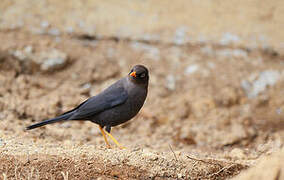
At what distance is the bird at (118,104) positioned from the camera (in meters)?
4.82

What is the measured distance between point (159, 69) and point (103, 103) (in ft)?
9.39

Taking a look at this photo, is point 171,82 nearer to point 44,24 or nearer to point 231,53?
point 231,53

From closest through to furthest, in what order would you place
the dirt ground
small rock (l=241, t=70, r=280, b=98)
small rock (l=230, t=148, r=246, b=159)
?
small rock (l=230, t=148, r=246, b=159) < the dirt ground < small rock (l=241, t=70, r=280, b=98)

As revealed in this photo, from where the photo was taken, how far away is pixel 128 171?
384cm

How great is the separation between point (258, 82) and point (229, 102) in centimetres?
84

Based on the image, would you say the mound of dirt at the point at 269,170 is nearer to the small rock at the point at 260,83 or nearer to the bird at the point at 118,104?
the bird at the point at 118,104

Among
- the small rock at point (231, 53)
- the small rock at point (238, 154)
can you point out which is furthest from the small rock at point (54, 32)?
the small rock at point (238, 154)

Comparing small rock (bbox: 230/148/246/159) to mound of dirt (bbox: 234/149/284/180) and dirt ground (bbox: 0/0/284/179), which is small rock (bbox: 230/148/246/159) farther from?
mound of dirt (bbox: 234/149/284/180)

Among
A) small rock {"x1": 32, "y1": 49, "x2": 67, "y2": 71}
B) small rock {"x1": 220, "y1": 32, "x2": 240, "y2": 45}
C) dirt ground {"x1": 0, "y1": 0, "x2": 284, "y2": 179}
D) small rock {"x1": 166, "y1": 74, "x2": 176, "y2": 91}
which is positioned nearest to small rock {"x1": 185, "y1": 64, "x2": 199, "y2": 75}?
dirt ground {"x1": 0, "y1": 0, "x2": 284, "y2": 179}

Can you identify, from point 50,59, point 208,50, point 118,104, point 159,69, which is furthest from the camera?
point 208,50

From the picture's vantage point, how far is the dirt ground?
20.7 ft

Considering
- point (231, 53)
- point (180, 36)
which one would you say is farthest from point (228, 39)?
point (180, 36)

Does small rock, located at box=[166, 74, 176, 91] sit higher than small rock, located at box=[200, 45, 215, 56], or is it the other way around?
small rock, located at box=[200, 45, 215, 56]

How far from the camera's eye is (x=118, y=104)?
4.84 metres
